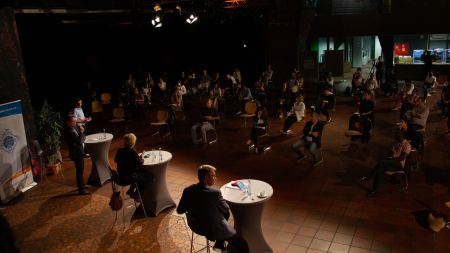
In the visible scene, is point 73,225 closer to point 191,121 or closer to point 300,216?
point 300,216

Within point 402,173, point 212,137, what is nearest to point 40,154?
point 212,137

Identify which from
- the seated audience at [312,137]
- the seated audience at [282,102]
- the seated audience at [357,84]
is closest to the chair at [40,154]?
the seated audience at [312,137]

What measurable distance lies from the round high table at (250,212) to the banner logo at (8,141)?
4.49 m

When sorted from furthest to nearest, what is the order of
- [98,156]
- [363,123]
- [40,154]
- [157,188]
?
1. [363,123]
2. [40,154]
3. [98,156]
4. [157,188]

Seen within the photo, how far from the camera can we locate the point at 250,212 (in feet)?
15.8

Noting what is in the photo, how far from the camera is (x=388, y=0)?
17.9 m

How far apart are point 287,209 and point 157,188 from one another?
2.14 metres

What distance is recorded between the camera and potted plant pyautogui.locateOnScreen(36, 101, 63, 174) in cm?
833

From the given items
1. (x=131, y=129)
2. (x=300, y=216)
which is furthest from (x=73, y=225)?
(x=131, y=129)

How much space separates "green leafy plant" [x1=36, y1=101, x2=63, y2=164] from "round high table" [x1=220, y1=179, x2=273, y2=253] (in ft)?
16.5

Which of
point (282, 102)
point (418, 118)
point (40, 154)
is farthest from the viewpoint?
point (282, 102)

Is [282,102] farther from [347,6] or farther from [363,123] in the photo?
[347,6]

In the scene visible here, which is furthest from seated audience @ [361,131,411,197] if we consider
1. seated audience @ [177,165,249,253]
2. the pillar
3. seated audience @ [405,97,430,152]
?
the pillar

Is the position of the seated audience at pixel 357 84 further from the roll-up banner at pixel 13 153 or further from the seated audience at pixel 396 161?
the roll-up banner at pixel 13 153
